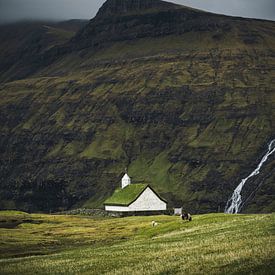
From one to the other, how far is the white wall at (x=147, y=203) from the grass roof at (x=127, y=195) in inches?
36.6

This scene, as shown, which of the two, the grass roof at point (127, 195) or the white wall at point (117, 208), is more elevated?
the grass roof at point (127, 195)

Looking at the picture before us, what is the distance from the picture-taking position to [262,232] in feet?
159

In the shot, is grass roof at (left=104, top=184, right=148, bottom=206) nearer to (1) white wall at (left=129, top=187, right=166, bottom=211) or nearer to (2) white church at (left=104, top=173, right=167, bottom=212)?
(2) white church at (left=104, top=173, right=167, bottom=212)

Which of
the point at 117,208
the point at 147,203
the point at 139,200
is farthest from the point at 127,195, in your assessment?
the point at 147,203

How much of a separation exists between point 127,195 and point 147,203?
5787 millimetres

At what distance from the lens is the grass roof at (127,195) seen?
157 meters

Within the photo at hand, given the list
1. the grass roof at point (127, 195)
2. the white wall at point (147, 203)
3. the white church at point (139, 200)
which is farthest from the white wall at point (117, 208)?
the white wall at point (147, 203)

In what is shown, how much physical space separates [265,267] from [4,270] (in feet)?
72.0

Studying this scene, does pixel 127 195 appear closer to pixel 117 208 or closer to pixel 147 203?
pixel 117 208

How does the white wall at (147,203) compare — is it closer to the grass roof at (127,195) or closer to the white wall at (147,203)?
the white wall at (147,203)

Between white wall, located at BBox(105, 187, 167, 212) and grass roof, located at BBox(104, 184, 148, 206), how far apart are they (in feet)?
3.05

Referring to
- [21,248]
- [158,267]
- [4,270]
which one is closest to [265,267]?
[158,267]

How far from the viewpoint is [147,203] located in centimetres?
15800

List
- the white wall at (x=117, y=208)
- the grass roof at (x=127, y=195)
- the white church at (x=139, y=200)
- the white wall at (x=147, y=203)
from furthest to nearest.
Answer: the white wall at (x=117, y=208)
the grass roof at (x=127, y=195)
the white wall at (x=147, y=203)
the white church at (x=139, y=200)
